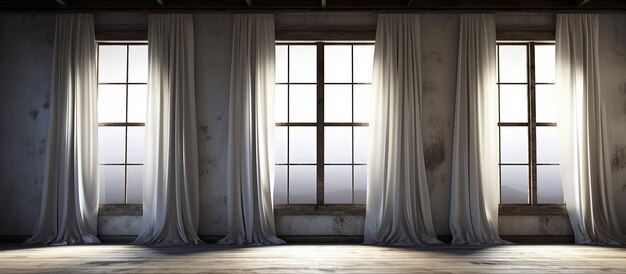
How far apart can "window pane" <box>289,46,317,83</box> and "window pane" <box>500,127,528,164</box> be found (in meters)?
2.66

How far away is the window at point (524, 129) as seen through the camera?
886cm

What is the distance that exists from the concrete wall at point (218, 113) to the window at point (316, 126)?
415 millimetres

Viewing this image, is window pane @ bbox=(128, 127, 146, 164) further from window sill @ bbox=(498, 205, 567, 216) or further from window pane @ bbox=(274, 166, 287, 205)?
window sill @ bbox=(498, 205, 567, 216)

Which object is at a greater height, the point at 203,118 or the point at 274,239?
the point at 203,118

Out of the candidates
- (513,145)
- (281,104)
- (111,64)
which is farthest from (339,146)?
(111,64)

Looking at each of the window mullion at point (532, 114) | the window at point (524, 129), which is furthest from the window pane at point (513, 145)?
the window mullion at point (532, 114)

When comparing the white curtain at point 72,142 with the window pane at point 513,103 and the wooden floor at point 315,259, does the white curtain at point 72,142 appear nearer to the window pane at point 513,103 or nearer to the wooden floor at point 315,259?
the wooden floor at point 315,259

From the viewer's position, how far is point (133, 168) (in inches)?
352

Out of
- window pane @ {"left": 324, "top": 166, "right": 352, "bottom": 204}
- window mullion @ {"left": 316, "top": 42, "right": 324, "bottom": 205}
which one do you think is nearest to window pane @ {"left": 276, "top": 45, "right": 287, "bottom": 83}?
window mullion @ {"left": 316, "top": 42, "right": 324, "bottom": 205}

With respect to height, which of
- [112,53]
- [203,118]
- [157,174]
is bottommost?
[157,174]

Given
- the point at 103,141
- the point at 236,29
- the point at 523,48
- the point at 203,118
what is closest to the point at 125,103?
the point at 103,141

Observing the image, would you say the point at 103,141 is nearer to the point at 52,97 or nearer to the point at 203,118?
the point at 52,97

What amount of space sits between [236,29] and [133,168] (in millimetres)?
2314

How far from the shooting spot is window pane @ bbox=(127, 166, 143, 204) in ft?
29.1
